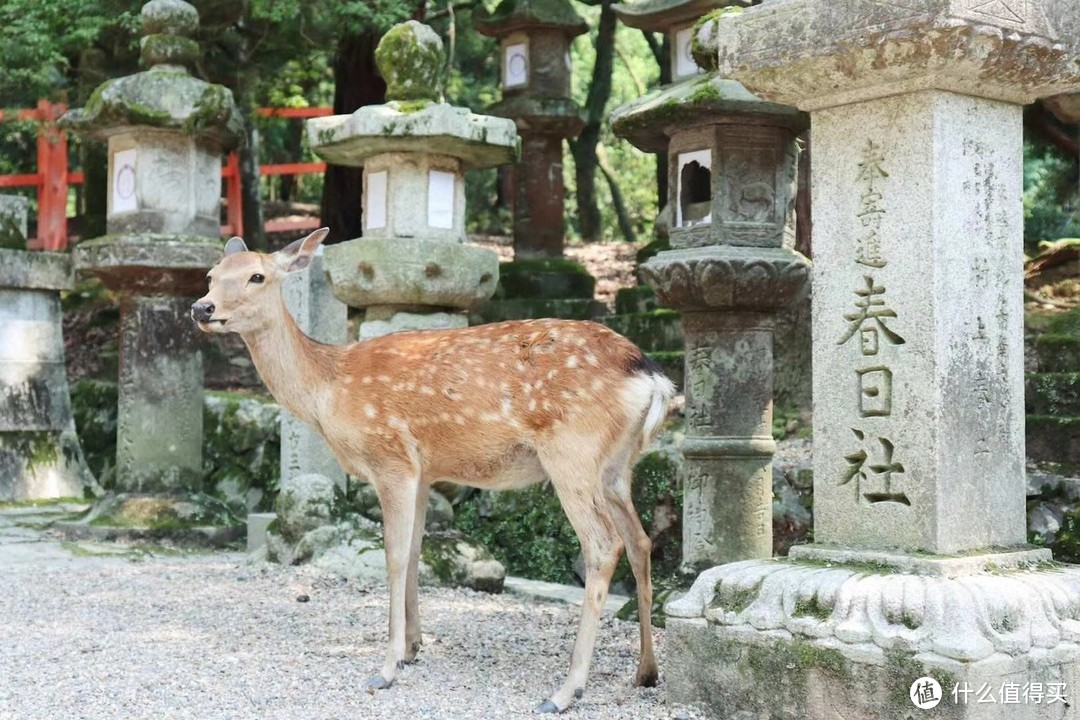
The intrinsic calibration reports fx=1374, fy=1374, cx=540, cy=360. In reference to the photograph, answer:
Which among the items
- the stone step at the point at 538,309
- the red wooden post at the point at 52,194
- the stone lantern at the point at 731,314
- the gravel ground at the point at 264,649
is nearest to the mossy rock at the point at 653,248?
the stone step at the point at 538,309

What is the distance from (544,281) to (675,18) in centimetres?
402

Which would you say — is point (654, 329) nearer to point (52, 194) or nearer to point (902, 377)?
point (902, 377)

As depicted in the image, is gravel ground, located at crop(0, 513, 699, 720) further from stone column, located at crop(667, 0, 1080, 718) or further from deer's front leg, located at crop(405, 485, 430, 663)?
stone column, located at crop(667, 0, 1080, 718)

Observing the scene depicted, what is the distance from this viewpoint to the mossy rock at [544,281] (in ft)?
41.7

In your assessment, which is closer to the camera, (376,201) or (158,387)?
(376,201)

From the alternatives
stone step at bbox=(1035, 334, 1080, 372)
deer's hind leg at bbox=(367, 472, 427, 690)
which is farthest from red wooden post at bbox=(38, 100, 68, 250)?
deer's hind leg at bbox=(367, 472, 427, 690)

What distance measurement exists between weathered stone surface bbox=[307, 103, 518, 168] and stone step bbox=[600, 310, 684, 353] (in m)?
3.25

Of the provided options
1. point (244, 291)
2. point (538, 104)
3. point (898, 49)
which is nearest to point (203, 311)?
point (244, 291)

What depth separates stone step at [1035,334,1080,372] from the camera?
830cm

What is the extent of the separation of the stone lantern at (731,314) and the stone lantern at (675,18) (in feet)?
4.58

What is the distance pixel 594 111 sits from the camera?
56.8 feet

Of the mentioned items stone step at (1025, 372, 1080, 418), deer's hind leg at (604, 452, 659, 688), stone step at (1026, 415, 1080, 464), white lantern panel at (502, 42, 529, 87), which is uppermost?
white lantern panel at (502, 42, 529, 87)

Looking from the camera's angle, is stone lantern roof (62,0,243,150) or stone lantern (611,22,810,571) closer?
stone lantern (611,22,810,571)

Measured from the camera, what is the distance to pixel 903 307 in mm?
4414
